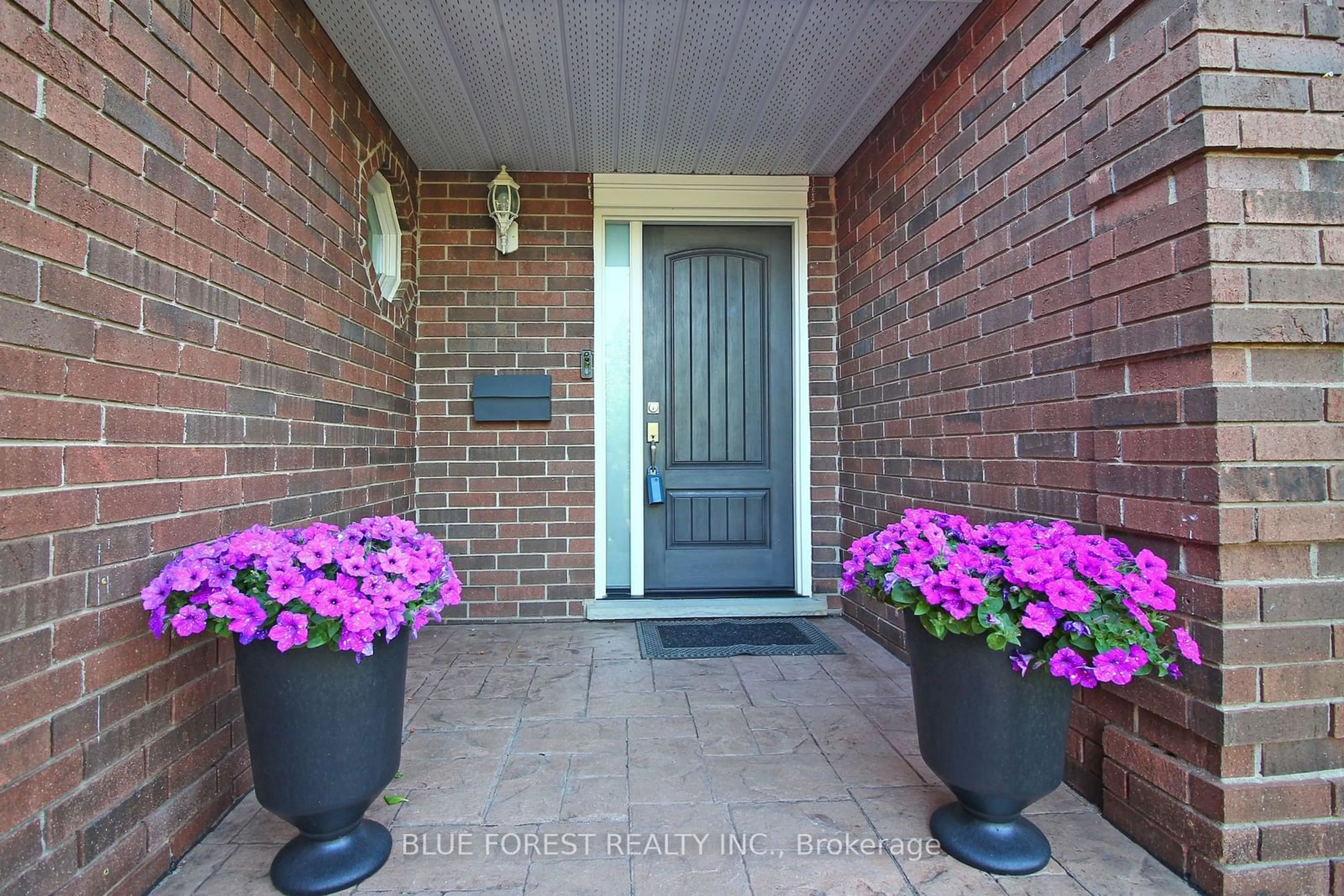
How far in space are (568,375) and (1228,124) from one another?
290 cm

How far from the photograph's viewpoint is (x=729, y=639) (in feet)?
10.7

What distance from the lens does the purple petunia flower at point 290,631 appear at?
1.30 m

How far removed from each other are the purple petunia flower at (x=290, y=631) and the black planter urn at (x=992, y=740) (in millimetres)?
1373

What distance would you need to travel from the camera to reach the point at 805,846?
1.61 m

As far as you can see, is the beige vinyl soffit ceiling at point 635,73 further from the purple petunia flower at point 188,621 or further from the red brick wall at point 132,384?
the purple petunia flower at point 188,621

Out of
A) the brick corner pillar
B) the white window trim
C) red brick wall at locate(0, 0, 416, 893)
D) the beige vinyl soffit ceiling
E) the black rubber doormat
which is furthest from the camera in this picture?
the white window trim

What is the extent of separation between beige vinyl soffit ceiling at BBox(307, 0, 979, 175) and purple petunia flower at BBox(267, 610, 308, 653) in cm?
218

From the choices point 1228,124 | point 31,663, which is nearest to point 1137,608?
point 1228,124

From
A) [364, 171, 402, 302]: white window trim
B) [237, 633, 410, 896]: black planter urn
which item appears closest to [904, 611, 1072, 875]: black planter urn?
[237, 633, 410, 896]: black planter urn

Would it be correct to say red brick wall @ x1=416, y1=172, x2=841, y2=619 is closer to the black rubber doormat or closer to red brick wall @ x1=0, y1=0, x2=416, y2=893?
the black rubber doormat

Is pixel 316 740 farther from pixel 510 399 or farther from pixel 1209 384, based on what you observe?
pixel 510 399

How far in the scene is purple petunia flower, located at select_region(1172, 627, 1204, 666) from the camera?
1.33m

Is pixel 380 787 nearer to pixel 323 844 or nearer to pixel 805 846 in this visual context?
pixel 323 844

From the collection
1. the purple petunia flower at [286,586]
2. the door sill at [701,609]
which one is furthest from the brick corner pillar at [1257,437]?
the door sill at [701,609]
